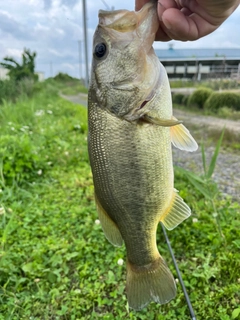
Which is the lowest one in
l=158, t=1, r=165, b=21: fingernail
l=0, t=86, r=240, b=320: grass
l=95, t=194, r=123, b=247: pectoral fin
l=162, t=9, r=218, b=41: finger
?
l=0, t=86, r=240, b=320: grass

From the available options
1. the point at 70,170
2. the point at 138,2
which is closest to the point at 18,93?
the point at 70,170

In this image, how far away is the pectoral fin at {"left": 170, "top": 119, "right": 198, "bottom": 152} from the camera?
1.61 m

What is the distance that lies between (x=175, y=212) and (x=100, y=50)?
92cm

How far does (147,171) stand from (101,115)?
349 millimetres

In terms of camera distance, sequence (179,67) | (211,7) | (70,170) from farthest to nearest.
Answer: (179,67) → (70,170) → (211,7)

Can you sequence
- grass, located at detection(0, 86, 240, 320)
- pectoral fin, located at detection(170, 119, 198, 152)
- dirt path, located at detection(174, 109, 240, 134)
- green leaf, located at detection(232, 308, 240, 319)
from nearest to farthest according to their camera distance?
pectoral fin, located at detection(170, 119, 198, 152) → green leaf, located at detection(232, 308, 240, 319) → grass, located at detection(0, 86, 240, 320) → dirt path, located at detection(174, 109, 240, 134)

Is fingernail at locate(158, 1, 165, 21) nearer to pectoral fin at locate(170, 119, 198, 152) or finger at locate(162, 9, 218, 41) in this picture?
finger at locate(162, 9, 218, 41)

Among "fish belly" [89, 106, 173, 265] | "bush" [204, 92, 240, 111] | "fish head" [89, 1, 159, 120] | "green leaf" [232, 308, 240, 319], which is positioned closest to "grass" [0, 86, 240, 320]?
"green leaf" [232, 308, 240, 319]

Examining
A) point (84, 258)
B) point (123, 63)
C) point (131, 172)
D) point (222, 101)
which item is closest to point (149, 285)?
point (131, 172)

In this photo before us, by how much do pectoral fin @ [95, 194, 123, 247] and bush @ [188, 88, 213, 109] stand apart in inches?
485

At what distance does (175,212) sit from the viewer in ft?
5.51

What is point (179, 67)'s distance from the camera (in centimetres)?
2456

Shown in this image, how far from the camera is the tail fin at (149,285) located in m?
1.67

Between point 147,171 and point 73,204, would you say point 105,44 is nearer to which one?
point 147,171
